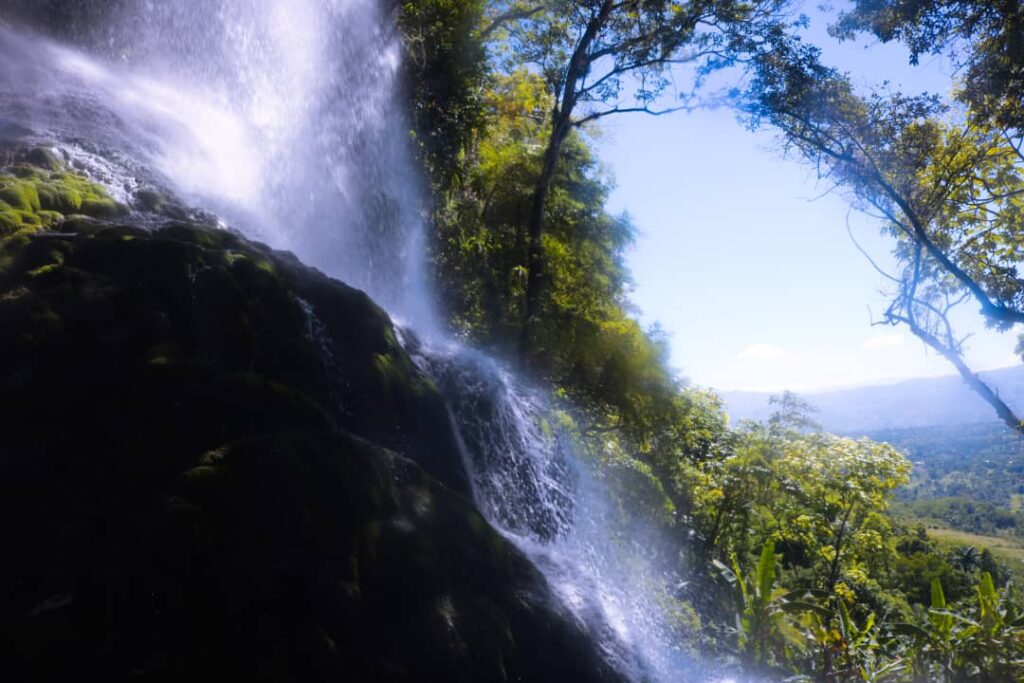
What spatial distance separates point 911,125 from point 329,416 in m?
10.7

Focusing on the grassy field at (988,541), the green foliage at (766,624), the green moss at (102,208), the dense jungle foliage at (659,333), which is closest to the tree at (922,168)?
the dense jungle foliage at (659,333)

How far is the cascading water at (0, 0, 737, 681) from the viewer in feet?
17.8

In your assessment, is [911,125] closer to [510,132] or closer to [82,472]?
[510,132]

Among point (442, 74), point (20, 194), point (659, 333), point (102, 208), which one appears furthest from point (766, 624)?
point (442, 74)

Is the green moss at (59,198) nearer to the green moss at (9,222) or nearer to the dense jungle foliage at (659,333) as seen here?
the green moss at (9,222)

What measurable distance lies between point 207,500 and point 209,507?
0.04m

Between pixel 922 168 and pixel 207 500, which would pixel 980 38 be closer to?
pixel 922 168

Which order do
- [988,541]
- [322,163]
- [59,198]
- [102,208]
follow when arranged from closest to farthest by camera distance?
[59,198]
[102,208]
[322,163]
[988,541]

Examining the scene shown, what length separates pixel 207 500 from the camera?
2.71 m

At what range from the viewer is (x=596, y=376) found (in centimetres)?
1210

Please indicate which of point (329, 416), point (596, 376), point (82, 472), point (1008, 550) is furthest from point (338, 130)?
point (1008, 550)

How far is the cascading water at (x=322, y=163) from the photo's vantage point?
5414mm

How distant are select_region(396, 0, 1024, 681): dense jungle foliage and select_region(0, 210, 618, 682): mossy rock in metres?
4.88

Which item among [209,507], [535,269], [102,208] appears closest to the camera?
[209,507]
